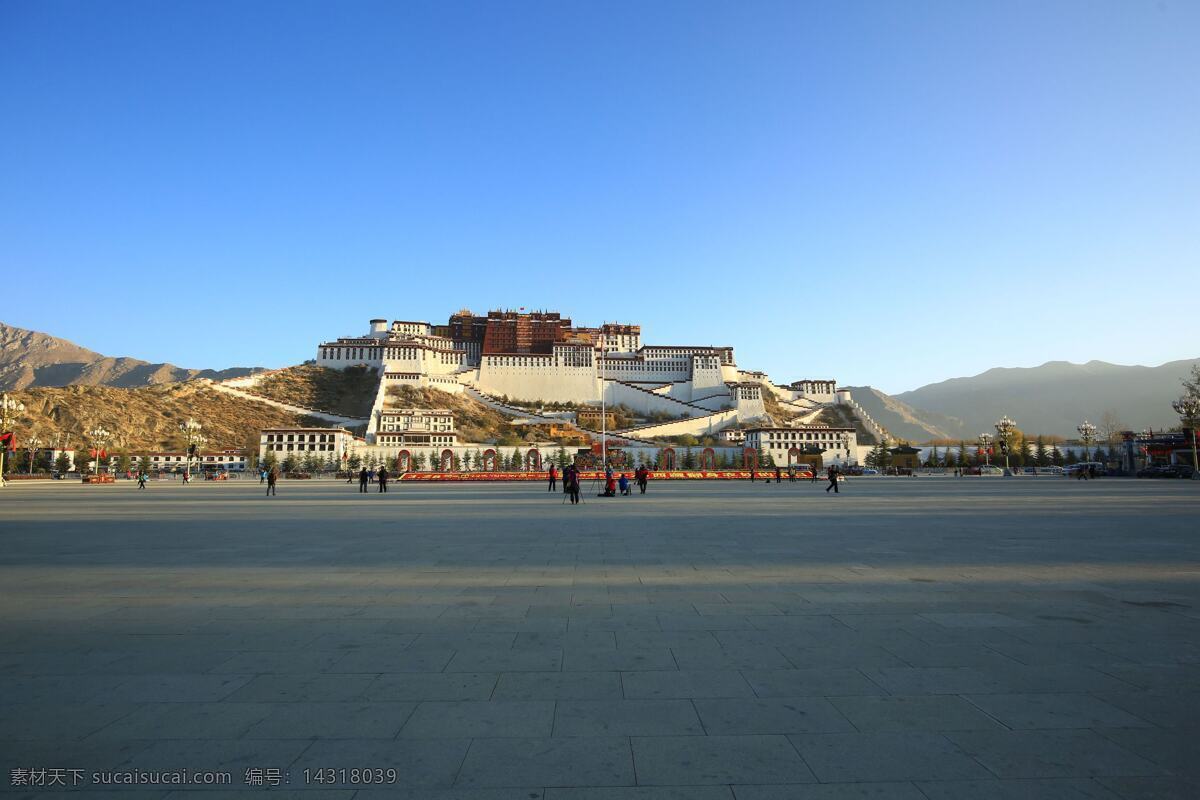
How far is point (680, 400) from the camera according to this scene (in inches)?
4619

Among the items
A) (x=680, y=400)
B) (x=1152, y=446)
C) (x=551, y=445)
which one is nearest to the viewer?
(x=1152, y=446)

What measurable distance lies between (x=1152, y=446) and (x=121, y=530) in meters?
83.5

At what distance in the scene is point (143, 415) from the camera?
89.4 meters

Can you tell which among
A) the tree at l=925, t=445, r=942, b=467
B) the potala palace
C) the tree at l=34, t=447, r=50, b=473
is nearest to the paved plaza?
the potala palace

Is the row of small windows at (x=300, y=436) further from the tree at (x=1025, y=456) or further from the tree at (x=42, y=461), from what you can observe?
the tree at (x=1025, y=456)

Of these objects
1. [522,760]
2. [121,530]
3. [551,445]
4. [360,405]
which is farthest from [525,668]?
[360,405]

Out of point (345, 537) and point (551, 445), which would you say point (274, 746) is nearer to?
point (345, 537)

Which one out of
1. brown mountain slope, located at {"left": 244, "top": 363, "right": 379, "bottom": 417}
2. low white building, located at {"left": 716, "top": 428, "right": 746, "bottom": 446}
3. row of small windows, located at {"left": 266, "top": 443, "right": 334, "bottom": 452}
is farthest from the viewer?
brown mountain slope, located at {"left": 244, "top": 363, "right": 379, "bottom": 417}

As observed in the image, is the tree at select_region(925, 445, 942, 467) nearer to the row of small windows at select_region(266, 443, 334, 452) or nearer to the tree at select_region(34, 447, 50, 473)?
the row of small windows at select_region(266, 443, 334, 452)

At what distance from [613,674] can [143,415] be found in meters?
Answer: 106

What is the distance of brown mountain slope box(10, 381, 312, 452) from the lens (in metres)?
82.2

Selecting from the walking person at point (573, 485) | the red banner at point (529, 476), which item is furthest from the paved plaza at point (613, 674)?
the red banner at point (529, 476)

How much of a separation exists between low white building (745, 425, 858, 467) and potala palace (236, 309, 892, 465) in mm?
175

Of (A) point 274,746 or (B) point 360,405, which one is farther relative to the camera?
(B) point 360,405
